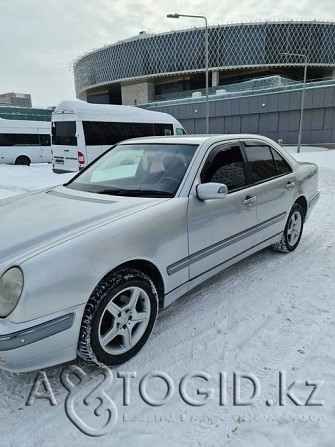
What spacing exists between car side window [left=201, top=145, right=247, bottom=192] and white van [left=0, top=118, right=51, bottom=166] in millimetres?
18616

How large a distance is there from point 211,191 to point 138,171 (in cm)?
100

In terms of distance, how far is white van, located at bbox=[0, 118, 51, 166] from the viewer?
19.1m

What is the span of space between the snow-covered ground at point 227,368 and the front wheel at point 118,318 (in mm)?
159

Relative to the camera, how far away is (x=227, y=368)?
246 cm

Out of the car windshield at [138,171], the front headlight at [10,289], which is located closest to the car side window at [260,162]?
the car windshield at [138,171]

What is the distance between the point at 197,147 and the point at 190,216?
777 mm

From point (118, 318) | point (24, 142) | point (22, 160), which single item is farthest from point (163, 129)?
point (118, 318)

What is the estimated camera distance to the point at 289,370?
7.97 ft

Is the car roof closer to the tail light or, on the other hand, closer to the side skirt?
the side skirt

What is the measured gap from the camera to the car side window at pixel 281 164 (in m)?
4.30

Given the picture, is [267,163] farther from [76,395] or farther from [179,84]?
[179,84]

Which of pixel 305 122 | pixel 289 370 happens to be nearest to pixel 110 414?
pixel 289 370

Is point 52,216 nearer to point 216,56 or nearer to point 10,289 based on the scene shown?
point 10,289

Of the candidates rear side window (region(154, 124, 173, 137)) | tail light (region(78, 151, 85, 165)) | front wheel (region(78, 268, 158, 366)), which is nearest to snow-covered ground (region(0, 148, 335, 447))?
front wheel (region(78, 268, 158, 366))
